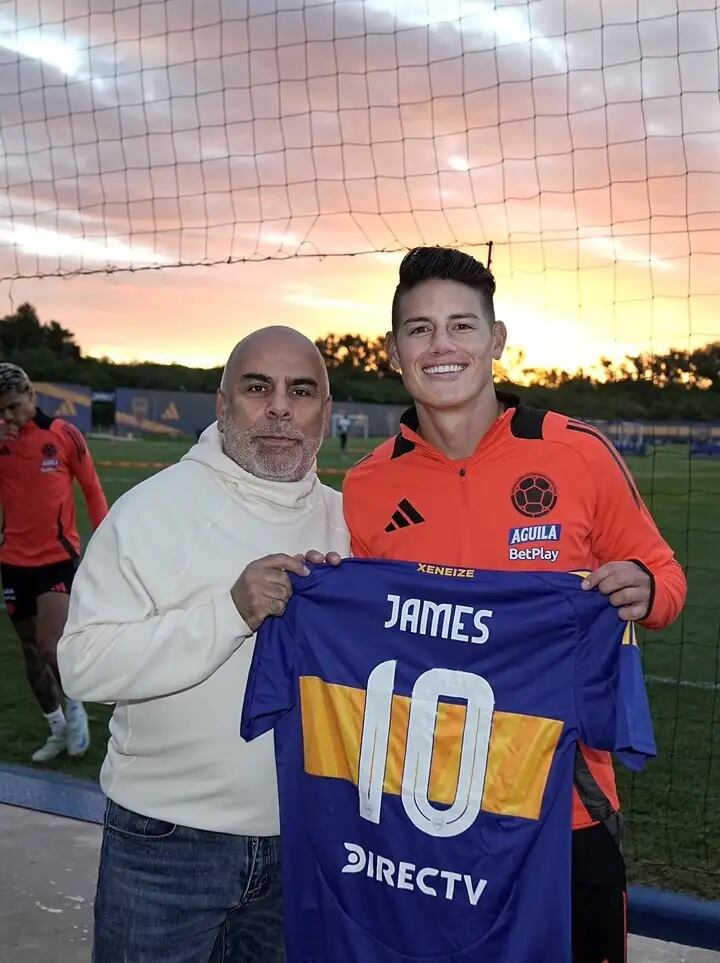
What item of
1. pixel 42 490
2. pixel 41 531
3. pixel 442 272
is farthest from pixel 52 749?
pixel 442 272

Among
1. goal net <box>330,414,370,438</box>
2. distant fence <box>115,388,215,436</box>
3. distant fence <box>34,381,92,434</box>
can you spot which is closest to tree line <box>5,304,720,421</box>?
distant fence <box>115,388,215,436</box>

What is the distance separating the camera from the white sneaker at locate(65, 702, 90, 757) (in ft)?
17.7

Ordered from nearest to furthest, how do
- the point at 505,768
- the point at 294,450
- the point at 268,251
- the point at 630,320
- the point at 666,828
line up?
the point at 505,768 < the point at 294,450 < the point at 666,828 < the point at 268,251 < the point at 630,320

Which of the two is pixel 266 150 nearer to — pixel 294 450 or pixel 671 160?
pixel 671 160

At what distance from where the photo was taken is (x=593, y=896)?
80.3 inches

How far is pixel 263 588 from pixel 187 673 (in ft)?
0.75

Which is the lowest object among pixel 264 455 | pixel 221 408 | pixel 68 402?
pixel 264 455

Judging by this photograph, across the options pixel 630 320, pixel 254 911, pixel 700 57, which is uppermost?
pixel 700 57

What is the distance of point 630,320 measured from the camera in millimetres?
5461

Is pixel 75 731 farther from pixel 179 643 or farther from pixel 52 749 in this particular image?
pixel 179 643

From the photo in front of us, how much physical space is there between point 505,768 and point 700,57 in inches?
161

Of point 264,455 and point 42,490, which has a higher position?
point 264,455

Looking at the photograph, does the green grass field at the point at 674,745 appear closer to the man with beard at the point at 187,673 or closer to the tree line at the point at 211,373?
the man with beard at the point at 187,673

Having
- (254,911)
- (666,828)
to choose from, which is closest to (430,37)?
(666,828)
